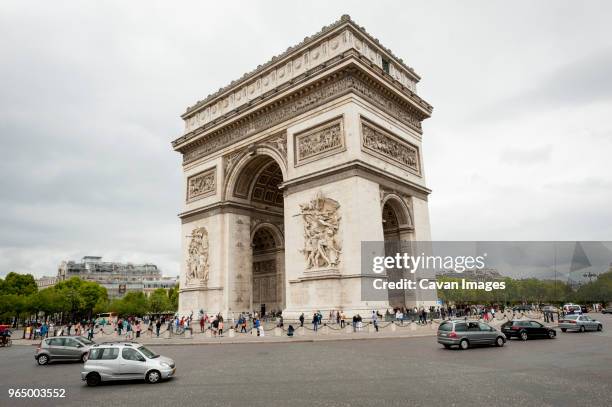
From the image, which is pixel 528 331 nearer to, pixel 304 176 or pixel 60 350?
pixel 304 176

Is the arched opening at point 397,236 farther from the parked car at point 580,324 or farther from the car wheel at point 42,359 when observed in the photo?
the car wheel at point 42,359

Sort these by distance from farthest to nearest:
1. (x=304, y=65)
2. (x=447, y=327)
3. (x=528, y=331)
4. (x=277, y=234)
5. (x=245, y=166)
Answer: (x=277, y=234) → (x=245, y=166) → (x=304, y=65) → (x=528, y=331) → (x=447, y=327)

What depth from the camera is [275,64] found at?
102ft

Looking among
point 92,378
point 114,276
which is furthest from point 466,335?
point 114,276

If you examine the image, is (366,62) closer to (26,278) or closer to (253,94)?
(253,94)

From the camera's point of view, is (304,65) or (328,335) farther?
(304,65)

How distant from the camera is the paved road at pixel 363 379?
816 centimetres

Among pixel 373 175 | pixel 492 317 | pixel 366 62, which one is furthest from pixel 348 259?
pixel 492 317

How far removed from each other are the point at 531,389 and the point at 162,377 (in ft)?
27.0

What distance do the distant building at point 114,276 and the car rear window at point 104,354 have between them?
135 meters

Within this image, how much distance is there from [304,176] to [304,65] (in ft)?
25.1

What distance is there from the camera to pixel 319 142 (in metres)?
27.3

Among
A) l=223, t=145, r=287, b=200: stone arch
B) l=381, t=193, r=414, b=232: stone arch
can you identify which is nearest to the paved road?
l=381, t=193, r=414, b=232: stone arch

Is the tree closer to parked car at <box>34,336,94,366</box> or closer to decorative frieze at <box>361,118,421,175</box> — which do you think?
parked car at <box>34,336,94,366</box>
